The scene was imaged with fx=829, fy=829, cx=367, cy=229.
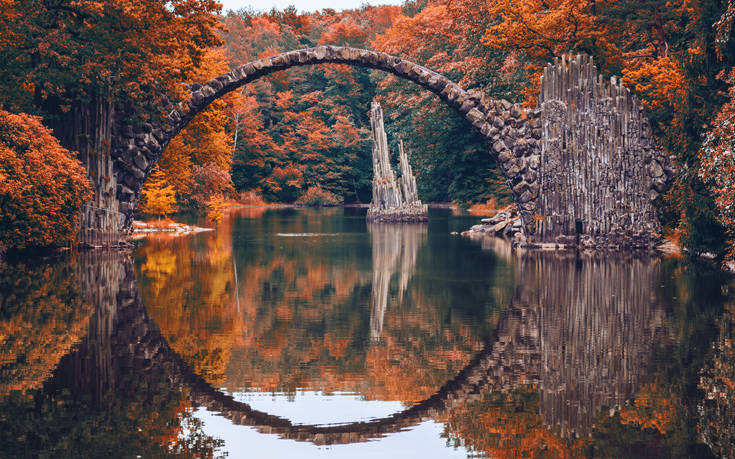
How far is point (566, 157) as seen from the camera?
67.5 feet

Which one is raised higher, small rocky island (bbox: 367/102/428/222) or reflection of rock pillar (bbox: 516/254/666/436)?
small rocky island (bbox: 367/102/428/222)

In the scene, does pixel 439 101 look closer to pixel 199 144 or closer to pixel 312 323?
pixel 199 144

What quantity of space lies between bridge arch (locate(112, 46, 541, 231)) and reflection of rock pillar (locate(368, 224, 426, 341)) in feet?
10.9

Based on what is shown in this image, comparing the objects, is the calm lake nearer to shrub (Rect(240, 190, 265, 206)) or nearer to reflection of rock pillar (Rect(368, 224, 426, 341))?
reflection of rock pillar (Rect(368, 224, 426, 341))

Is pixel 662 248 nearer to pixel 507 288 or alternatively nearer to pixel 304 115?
pixel 507 288

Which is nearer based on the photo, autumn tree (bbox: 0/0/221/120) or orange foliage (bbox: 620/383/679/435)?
orange foliage (bbox: 620/383/679/435)

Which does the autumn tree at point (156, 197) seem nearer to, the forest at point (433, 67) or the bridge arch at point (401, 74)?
the forest at point (433, 67)

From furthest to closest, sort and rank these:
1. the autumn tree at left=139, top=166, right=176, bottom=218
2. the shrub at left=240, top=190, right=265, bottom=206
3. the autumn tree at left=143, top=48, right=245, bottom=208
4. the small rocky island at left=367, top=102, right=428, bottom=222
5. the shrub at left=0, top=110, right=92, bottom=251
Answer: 1. the shrub at left=240, top=190, right=265, bottom=206
2. the small rocky island at left=367, top=102, right=428, bottom=222
3. the autumn tree at left=139, top=166, right=176, bottom=218
4. the autumn tree at left=143, top=48, right=245, bottom=208
5. the shrub at left=0, top=110, right=92, bottom=251

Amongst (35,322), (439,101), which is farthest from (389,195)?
(35,322)

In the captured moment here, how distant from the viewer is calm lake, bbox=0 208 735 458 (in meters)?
5.09

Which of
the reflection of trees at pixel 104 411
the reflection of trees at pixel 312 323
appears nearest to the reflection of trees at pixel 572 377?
the reflection of trees at pixel 312 323

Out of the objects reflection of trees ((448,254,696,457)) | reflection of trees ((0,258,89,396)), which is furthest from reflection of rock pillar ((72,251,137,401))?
reflection of trees ((448,254,696,457))

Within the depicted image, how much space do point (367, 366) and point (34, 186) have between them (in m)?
12.0

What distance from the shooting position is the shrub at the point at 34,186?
16.3 m
